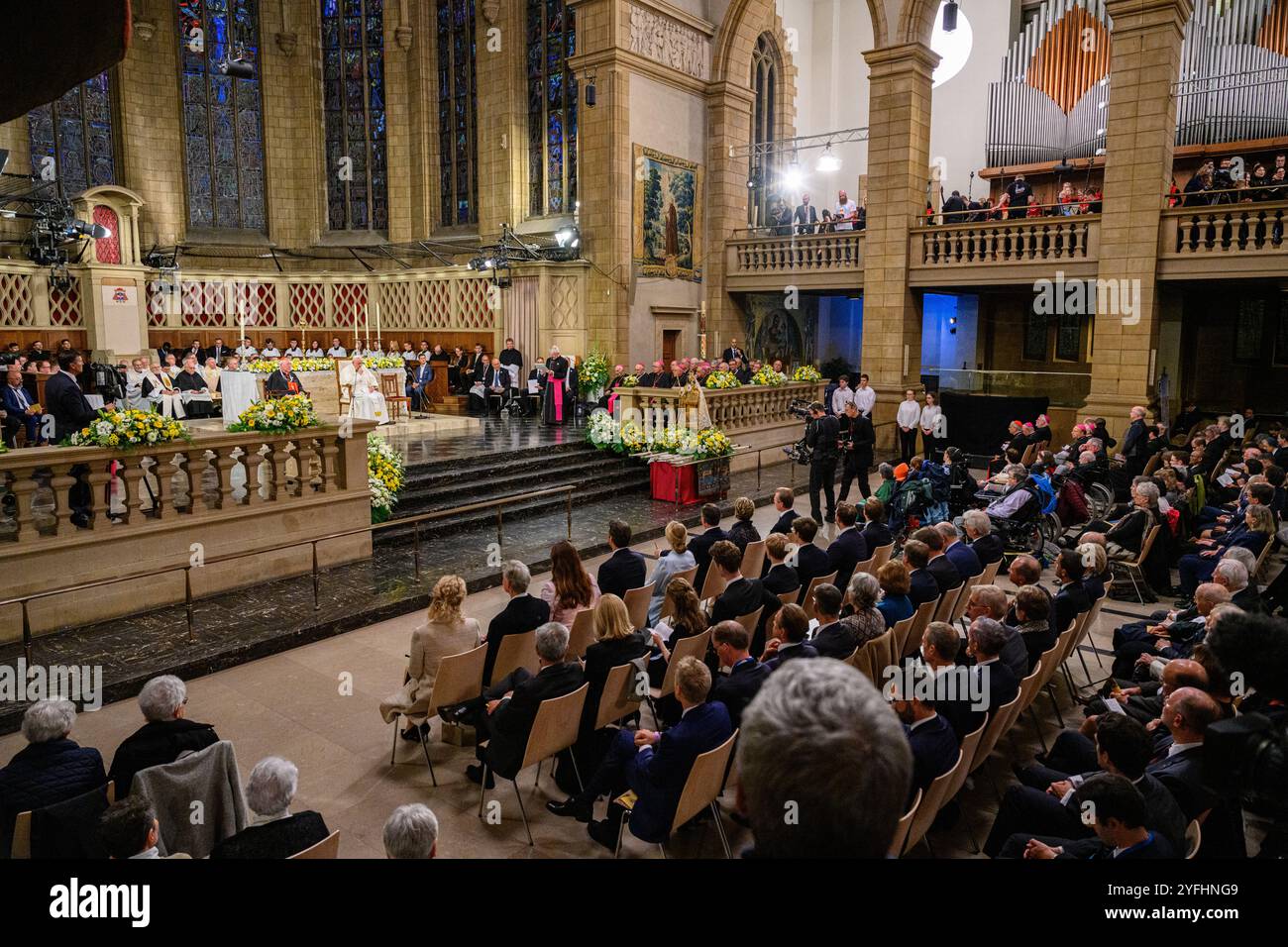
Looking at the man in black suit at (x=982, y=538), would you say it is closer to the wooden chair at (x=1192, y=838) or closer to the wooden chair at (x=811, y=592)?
the wooden chair at (x=811, y=592)

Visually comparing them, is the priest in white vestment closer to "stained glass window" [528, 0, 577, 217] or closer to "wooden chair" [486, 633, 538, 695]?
"stained glass window" [528, 0, 577, 217]

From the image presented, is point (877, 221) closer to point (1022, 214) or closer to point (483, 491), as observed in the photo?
point (1022, 214)

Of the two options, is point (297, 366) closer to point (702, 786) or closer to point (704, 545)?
point (704, 545)

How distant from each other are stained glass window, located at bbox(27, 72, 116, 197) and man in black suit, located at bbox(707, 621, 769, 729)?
21481mm

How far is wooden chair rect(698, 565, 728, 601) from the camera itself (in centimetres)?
716

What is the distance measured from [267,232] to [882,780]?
82.5ft

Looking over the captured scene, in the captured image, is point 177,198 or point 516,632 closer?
point 516,632

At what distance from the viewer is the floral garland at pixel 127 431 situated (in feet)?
24.3

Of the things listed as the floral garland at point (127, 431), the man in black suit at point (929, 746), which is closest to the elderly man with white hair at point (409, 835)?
the man in black suit at point (929, 746)

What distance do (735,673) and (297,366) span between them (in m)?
12.1

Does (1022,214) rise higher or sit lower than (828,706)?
higher

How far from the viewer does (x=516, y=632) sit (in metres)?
5.54

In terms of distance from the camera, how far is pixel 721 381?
15.1m
